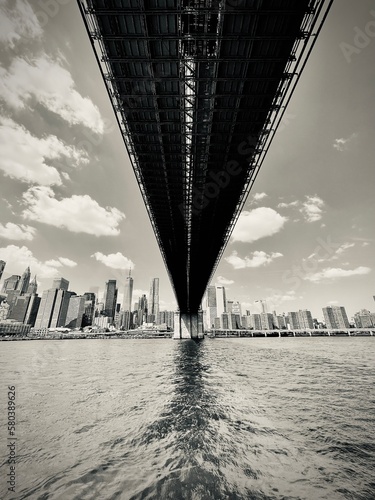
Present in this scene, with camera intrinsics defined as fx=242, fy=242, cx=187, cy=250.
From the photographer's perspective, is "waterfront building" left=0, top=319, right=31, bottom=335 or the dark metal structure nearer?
the dark metal structure

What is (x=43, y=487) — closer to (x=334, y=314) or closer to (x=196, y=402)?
(x=196, y=402)

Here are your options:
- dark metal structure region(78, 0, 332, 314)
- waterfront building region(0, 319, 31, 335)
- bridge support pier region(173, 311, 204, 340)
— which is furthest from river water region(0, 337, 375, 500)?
waterfront building region(0, 319, 31, 335)

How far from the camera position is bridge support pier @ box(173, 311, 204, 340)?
259 ft

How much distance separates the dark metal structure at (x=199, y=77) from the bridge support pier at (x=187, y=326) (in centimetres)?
6554

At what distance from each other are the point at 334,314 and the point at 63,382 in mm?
208521

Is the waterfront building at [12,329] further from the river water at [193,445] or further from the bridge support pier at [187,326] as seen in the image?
the river water at [193,445]

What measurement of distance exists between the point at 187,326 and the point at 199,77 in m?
75.5

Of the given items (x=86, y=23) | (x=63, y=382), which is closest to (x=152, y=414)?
(x=63, y=382)

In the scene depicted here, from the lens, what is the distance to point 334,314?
596ft

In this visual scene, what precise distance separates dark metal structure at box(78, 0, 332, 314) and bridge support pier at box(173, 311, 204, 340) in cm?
6554

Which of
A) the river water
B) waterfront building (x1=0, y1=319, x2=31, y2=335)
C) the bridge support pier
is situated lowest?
the river water

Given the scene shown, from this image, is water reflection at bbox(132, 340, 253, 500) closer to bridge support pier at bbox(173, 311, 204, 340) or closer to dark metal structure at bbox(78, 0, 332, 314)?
dark metal structure at bbox(78, 0, 332, 314)

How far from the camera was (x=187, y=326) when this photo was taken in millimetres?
79250

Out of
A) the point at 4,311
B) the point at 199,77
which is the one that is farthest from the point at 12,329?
the point at 199,77
